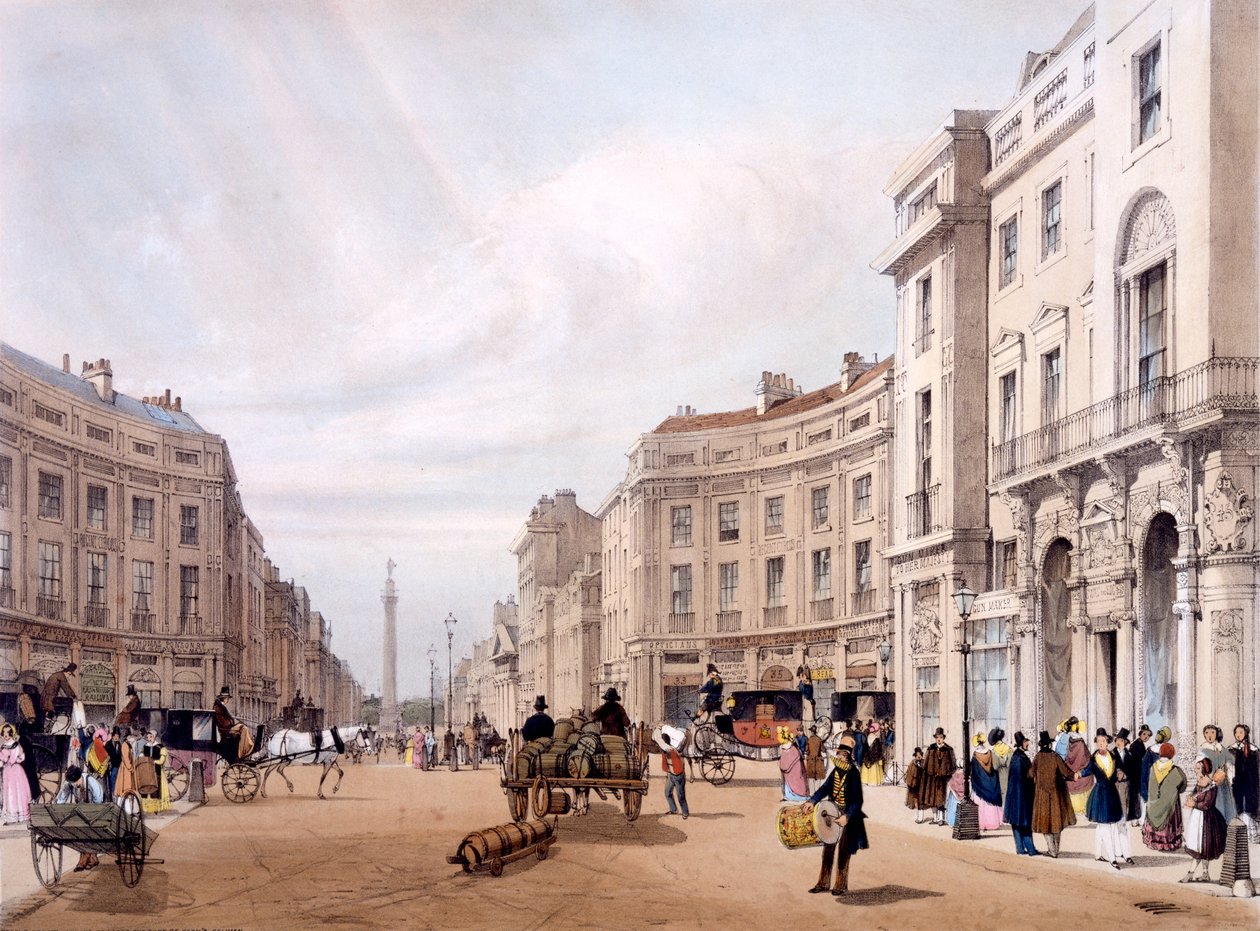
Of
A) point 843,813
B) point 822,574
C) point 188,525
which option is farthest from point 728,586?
point 188,525

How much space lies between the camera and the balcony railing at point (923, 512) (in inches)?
717

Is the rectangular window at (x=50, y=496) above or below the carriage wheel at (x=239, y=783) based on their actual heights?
above

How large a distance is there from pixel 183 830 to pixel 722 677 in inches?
246

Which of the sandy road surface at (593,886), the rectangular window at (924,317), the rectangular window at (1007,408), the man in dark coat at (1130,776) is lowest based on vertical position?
the sandy road surface at (593,886)

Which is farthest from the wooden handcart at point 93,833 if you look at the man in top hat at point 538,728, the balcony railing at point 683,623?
the balcony railing at point 683,623

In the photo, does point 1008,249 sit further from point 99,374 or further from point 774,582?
point 99,374

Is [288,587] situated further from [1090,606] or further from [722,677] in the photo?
[1090,606]

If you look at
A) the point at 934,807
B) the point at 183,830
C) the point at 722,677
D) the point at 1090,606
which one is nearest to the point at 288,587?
the point at 183,830

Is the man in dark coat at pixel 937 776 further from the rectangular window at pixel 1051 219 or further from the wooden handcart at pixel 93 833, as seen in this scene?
the wooden handcart at pixel 93 833

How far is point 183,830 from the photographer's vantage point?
16.0 meters

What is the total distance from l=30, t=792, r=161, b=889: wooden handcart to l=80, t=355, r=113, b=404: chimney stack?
4433 mm

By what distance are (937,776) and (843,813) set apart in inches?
181

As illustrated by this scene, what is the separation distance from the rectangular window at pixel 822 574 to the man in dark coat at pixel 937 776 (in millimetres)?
1990

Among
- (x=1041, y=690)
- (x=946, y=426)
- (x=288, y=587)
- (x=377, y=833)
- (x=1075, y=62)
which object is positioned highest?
(x=1075, y=62)
